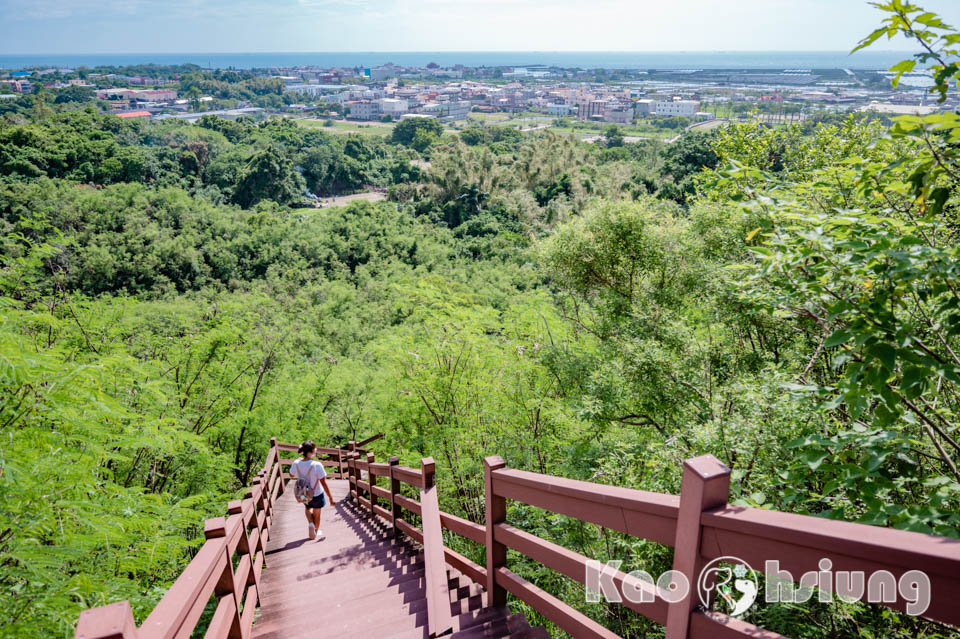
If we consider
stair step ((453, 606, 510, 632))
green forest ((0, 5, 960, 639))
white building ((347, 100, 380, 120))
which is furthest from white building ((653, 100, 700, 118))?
stair step ((453, 606, 510, 632))

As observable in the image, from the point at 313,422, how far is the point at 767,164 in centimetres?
1239

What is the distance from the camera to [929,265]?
1714 mm

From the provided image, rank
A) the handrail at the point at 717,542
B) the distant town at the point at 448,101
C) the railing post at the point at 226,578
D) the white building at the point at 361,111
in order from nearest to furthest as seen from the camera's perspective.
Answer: the handrail at the point at 717,542 < the railing post at the point at 226,578 < the distant town at the point at 448,101 < the white building at the point at 361,111

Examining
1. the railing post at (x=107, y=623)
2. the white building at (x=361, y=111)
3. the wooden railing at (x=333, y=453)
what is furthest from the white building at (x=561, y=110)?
the railing post at (x=107, y=623)

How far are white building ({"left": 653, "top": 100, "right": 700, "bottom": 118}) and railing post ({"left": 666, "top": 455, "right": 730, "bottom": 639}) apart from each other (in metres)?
143

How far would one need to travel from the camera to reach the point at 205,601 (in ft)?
7.00

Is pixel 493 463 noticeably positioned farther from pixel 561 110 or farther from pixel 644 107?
pixel 561 110

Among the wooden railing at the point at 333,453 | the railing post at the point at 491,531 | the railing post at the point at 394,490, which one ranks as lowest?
the wooden railing at the point at 333,453

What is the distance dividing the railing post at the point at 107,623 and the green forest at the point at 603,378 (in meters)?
1.97

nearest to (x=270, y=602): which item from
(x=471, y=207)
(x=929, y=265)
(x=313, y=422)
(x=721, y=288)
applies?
(x=929, y=265)

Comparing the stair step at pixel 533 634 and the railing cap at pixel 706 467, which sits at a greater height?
the railing cap at pixel 706 467

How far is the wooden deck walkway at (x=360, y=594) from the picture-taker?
106 inches

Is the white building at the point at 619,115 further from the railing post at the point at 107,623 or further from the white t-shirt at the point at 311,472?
the railing post at the point at 107,623

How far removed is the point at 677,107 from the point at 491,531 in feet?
491
